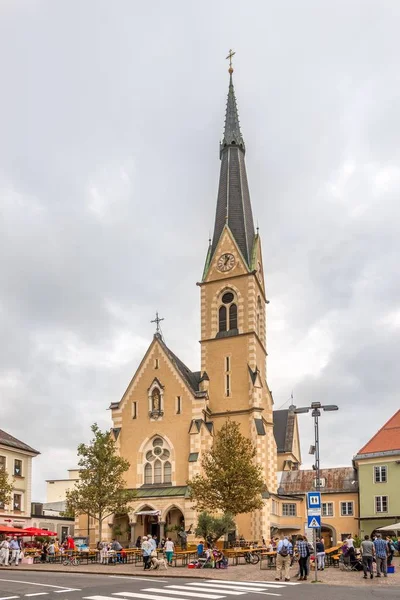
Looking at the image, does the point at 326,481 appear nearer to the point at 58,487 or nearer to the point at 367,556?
the point at 367,556

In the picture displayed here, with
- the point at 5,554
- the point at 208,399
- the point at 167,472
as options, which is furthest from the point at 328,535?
the point at 5,554

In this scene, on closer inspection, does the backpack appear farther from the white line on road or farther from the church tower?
the church tower

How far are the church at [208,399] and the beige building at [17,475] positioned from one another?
5309 millimetres

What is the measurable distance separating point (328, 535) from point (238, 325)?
19.6 metres

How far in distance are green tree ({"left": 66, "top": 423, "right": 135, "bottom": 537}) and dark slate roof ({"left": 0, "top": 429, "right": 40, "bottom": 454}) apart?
9.19 m

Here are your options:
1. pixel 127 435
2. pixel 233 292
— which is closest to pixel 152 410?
pixel 127 435

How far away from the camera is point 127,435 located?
5759cm

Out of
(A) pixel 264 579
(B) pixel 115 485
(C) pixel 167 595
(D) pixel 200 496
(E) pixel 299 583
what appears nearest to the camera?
(C) pixel 167 595

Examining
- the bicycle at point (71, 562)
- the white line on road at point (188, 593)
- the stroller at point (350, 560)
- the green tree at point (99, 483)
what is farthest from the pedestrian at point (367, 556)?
the green tree at point (99, 483)

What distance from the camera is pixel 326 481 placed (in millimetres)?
61594

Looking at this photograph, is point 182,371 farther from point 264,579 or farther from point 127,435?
point 264,579

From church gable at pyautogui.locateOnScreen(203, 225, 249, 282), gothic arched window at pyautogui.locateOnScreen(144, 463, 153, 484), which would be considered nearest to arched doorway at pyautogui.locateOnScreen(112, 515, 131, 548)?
gothic arched window at pyautogui.locateOnScreen(144, 463, 153, 484)

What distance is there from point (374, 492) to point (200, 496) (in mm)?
18330

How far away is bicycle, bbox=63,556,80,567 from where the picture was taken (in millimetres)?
36438
